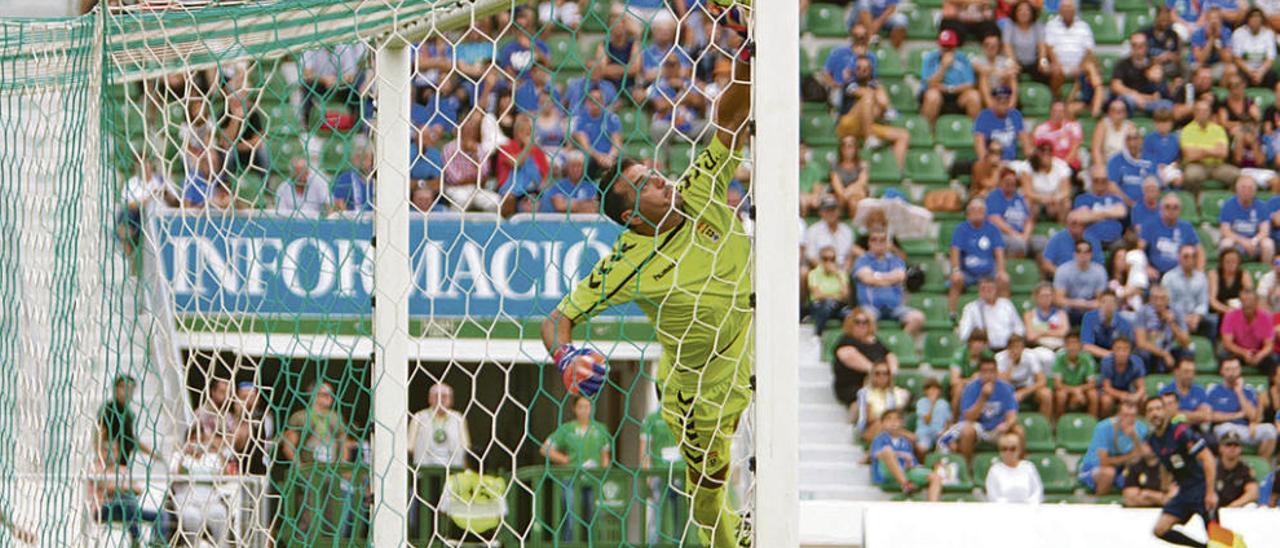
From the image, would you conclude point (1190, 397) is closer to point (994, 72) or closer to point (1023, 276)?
point (1023, 276)

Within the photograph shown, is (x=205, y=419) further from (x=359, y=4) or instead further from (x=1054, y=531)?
(x=1054, y=531)

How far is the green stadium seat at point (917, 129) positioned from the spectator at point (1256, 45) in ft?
6.10

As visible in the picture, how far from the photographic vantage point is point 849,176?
9.72 m

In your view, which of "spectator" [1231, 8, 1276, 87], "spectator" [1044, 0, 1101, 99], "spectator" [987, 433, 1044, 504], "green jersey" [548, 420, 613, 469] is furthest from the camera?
"spectator" [1231, 8, 1276, 87]

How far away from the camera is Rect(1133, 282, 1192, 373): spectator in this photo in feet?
30.5

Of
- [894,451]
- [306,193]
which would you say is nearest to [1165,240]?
[894,451]

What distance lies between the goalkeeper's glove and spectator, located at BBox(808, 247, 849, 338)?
546cm

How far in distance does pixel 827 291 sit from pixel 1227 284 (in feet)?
7.01

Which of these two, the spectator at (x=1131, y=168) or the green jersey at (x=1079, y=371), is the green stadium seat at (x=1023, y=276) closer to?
the green jersey at (x=1079, y=371)

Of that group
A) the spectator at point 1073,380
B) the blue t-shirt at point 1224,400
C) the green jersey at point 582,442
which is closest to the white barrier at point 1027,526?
the green jersey at point 582,442

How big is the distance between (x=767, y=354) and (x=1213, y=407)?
21.9 feet

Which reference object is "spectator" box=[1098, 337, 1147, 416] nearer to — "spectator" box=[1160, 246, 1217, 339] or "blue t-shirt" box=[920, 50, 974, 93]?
"spectator" box=[1160, 246, 1217, 339]

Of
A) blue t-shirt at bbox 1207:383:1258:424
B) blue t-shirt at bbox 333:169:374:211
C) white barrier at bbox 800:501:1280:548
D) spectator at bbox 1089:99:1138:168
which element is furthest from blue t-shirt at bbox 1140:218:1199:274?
blue t-shirt at bbox 333:169:374:211

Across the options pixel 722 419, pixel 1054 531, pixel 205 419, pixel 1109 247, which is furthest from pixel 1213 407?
pixel 722 419
